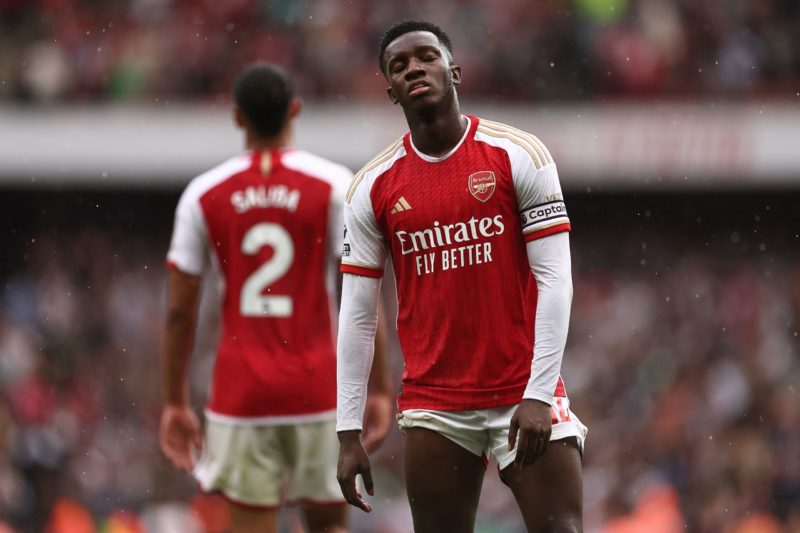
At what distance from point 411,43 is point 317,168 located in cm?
167

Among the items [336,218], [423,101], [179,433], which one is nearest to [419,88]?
[423,101]

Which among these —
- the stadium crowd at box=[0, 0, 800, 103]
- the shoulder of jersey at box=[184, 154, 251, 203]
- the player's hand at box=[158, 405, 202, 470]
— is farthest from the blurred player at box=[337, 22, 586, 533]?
the stadium crowd at box=[0, 0, 800, 103]

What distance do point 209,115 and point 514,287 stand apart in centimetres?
1347

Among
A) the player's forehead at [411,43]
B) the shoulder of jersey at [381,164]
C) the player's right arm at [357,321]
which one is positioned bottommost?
the player's right arm at [357,321]

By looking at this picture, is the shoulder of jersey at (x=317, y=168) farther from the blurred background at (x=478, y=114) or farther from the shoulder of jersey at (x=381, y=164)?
the blurred background at (x=478, y=114)

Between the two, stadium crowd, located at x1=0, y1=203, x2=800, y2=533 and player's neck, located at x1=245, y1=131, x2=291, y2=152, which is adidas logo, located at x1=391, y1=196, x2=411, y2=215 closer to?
player's neck, located at x1=245, y1=131, x2=291, y2=152

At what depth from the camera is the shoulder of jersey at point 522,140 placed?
483cm

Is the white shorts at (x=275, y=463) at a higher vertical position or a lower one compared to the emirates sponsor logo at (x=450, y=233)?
lower

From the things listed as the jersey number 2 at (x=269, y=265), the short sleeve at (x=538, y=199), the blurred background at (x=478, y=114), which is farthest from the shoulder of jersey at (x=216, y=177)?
the blurred background at (x=478, y=114)

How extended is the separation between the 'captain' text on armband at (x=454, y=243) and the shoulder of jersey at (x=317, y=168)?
155 centimetres

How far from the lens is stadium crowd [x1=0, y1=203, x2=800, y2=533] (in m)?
12.5

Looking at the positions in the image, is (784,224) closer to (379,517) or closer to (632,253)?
(632,253)

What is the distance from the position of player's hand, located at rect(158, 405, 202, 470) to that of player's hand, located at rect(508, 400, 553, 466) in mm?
2419

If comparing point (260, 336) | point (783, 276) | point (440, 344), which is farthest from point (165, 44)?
point (440, 344)
